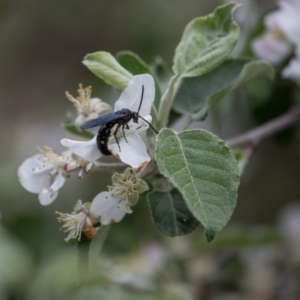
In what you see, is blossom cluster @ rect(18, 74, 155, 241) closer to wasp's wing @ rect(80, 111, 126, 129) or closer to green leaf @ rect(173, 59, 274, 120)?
wasp's wing @ rect(80, 111, 126, 129)

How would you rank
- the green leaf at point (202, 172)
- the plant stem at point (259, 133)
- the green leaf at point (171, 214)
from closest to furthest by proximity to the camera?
the green leaf at point (202, 172)
the green leaf at point (171, 214)
the plant stem at point (259, 133)

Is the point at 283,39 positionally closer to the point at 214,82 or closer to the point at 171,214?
the point at 214,82

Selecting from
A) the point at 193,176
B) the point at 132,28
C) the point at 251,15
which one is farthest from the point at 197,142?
the point at 132,28

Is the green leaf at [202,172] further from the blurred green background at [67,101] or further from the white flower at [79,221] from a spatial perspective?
the blurred green background at [67,101]

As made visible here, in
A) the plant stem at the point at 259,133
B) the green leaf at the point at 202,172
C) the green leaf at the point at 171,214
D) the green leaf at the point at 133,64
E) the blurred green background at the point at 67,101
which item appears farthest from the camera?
the blurred green background at the point at 67,101

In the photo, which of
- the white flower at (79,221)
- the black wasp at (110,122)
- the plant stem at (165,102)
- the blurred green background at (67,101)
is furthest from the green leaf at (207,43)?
the blurred green background at (67,101)

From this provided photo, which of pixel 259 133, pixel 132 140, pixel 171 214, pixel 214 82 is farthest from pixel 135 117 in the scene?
pixel 259 133

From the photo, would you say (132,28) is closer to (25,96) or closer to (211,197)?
(25,96)

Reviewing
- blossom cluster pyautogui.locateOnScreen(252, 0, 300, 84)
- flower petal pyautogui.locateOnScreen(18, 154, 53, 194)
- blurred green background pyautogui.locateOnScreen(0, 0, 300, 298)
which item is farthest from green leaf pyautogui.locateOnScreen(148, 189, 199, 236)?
blurred green background pyautogui.locateOnScreen(0, 0, 300, 298)
